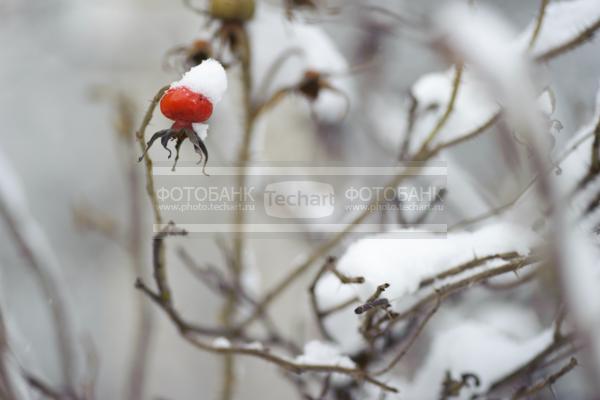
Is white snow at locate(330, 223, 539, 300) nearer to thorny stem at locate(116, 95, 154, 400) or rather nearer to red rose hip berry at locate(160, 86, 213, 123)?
red rose hip berry at locate(160, 86, 213, 123)

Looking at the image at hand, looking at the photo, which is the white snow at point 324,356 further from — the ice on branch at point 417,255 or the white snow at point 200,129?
the white snow at point 200,129

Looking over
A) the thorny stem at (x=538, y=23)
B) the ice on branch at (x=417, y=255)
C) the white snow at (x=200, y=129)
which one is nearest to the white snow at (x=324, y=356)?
the ice on branch at (x=417, y=255)

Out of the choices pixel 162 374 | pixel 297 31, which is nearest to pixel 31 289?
pixel 162 374

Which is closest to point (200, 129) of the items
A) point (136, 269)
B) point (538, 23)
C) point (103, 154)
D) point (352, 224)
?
point (352, 224)

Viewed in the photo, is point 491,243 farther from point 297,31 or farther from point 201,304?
point 201,304

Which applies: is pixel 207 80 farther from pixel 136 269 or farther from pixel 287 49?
pixel 136 269

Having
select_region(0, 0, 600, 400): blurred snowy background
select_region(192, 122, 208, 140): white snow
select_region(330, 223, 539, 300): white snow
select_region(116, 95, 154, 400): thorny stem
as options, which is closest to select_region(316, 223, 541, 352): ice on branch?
select_region(330, 223, 539, 300): white snow
